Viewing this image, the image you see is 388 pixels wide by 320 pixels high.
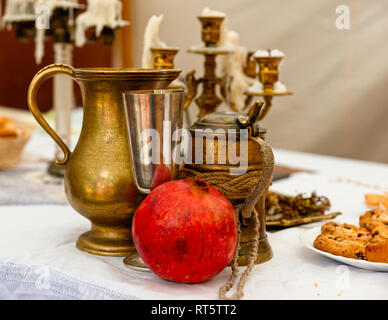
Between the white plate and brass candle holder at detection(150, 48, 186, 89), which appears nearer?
the white plate

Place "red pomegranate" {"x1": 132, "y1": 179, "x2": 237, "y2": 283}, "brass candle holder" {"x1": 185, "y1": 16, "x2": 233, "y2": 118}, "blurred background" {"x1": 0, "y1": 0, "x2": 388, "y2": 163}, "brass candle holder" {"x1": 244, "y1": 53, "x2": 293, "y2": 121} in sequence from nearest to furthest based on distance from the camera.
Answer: "red pomegranate" {"x1": 132, "y1": 179, "x2": 237, "y2": 283}
"brass candle holder" {"x1": 244, "y1": 53, "x2": 293, "y2": 121}
"brass candle holder" {"x1": 185, "y1": 16, "x2": 233, "y2": 118}
"blurred background" {"x1": 0, "y1": 0, "x2": 388, "y2": 163}

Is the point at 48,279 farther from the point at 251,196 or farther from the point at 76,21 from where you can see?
the point at 76,21

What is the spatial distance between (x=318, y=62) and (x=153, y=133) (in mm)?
2150

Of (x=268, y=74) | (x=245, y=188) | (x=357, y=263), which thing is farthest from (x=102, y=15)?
(x=357, y=263)

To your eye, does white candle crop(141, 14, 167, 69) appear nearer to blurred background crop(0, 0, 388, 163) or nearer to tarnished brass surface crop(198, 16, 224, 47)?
tarnished brass surface crop(198, 16, 224, 47)

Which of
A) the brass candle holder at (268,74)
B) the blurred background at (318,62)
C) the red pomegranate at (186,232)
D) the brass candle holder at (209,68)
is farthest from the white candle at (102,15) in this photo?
the blurred background at (318,62)

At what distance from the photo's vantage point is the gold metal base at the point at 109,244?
84cm

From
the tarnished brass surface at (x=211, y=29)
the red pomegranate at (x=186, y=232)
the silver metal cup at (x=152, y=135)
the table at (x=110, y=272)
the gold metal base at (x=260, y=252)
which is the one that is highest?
the tarnished brass surface at (x=211, y=29)

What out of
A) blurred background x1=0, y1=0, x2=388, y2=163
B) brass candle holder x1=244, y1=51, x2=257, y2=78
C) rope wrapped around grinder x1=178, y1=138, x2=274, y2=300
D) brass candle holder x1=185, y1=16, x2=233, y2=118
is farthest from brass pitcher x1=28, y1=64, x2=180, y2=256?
blurred background x1=0, y1=0, x2=388, y2=163

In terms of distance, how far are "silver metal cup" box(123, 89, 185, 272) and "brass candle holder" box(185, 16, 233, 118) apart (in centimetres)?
41

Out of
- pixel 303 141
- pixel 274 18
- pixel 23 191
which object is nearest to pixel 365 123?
pixel 303 141

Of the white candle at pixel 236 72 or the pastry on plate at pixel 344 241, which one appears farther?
the white candle at pixel 236 72

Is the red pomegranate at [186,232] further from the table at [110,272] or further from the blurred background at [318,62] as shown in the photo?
the blurred background at [318,62]

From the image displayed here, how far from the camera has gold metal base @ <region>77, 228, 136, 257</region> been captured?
2.74 ft
